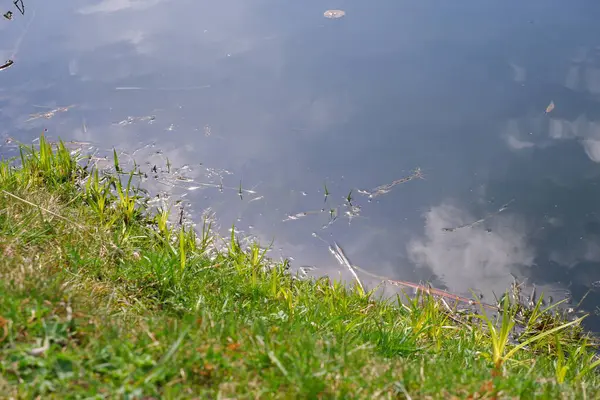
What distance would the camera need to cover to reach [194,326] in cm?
211

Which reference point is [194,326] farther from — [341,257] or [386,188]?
[386,188]

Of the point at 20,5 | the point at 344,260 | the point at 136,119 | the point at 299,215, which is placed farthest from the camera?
the point at 20,5

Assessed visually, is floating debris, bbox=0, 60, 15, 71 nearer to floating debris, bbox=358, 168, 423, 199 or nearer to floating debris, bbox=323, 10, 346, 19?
floating debris, bbox=323, 10, 346, 19

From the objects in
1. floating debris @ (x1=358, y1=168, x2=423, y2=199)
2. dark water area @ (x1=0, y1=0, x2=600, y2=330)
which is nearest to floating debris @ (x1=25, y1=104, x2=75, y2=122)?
dark water area @ (x1=0, y1=0, x2=600, y2=330)

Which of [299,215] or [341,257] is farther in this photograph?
[299,215]

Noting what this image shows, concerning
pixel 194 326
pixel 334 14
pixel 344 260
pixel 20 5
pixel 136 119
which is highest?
pixel 20 5

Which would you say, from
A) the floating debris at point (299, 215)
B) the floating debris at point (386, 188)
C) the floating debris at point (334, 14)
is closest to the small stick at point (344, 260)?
the floating debris at point (299, 215)

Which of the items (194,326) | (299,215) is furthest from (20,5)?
(194,326)

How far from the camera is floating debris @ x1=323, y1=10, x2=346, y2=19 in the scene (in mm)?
7039

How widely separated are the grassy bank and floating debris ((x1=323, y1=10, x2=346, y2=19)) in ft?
11.7

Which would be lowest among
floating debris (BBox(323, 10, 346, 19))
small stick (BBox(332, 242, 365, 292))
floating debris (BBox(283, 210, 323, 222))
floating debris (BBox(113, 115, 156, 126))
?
small stick (BBox(332, 242, 365, 292))

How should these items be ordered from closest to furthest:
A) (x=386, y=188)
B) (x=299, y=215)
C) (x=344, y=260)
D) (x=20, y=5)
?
(x=344, y=260) → (x=299, y=215) → (x=386, y=188) → (x=20, y=5)

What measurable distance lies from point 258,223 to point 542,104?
298 centimetres

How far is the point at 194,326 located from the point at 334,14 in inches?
225
